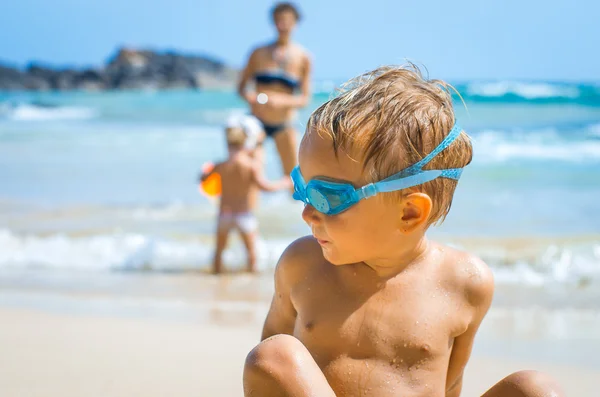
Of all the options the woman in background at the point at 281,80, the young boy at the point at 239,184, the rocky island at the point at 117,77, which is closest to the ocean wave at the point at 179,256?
the young boy at the point at 239,184

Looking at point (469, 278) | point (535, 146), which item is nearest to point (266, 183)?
point (469, 278)

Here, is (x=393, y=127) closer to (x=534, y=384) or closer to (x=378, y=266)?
(x=378, y=266)

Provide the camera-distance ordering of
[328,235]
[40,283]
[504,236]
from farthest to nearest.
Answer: [504,236] → [40,283] → [328,235]

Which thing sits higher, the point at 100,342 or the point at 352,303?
the point at 352,303

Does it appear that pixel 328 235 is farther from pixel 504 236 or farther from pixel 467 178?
pixel 467 178

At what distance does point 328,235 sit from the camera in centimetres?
197

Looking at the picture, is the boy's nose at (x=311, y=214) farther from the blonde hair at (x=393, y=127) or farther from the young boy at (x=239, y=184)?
the young boy at (x=239, y=184)

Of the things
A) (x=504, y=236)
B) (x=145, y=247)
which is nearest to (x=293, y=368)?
(x=145, y=247)

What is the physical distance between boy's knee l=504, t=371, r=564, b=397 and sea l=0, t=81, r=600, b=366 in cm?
89

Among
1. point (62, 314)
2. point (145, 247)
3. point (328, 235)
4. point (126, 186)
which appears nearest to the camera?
point (328, 235)

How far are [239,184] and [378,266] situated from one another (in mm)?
3819

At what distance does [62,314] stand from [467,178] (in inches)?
264

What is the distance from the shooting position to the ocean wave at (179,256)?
16.3ft

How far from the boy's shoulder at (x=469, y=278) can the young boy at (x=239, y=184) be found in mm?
3490
